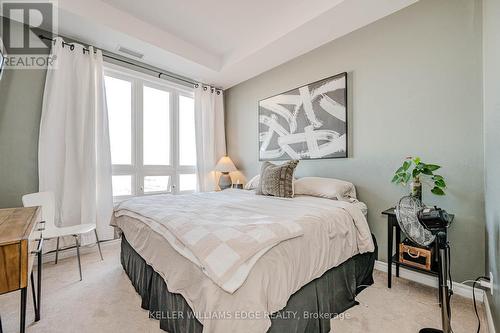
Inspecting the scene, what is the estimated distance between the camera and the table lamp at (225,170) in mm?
3859

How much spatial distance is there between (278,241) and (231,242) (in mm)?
247

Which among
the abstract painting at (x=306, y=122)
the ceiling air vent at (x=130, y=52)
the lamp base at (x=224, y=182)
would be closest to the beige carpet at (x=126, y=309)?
the abstract painting at (x=306, y=122)

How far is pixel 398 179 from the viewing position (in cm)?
194

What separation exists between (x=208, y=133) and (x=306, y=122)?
Answer: 193 centimetres

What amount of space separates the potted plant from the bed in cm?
53

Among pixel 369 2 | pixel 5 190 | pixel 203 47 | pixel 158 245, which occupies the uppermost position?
pixel 203 47

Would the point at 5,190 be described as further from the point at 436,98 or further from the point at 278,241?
the point at 436,98

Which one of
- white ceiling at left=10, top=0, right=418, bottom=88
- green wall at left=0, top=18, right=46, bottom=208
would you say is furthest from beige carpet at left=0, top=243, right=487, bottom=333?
white ceiling at left=10, top=0, right=418, bottom=88

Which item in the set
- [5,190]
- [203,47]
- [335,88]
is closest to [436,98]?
[335,88]

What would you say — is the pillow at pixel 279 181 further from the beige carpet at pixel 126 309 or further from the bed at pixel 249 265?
the beige carpet at pixel 126 309

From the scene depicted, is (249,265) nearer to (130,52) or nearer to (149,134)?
(149,134)

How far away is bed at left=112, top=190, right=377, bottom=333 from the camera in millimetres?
895

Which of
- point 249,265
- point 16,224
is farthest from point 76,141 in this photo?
point 249,265

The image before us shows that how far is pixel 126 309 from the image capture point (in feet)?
5.32
